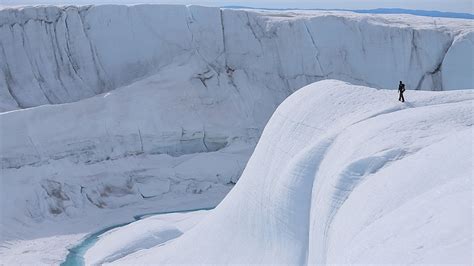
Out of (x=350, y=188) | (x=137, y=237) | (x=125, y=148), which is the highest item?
(x=350, y=188)

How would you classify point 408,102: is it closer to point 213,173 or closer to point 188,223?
point 188,223

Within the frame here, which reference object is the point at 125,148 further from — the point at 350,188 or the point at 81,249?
the point at 350,188

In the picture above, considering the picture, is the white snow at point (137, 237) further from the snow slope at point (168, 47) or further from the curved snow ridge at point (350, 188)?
the snow slope at point (168, 47)

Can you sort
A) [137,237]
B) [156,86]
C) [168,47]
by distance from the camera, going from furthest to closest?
[168,47], [156,86], [137,237]

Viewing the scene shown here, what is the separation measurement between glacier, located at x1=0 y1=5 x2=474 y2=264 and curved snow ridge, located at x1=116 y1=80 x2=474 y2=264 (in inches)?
220

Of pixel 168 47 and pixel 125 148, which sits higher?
pixel 168 47

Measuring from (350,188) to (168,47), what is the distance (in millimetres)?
12917

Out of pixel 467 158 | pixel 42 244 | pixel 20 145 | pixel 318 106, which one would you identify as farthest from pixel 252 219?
pixel 20 145

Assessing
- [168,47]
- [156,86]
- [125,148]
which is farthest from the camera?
[168,47]

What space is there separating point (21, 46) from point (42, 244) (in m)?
8.06

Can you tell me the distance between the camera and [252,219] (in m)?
8.32

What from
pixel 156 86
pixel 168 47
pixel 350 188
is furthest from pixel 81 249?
pixel 168 47

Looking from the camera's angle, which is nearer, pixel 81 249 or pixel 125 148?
pixel 81 249

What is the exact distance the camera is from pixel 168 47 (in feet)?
61.2
